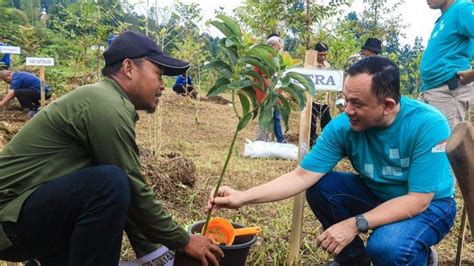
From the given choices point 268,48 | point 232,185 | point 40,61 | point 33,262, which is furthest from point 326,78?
point 40,61

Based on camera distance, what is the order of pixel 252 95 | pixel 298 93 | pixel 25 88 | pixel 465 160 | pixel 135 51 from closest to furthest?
pixel 465 160, pixel 135 51, pixel 298 93, pixel 252 95, pixel 25 88

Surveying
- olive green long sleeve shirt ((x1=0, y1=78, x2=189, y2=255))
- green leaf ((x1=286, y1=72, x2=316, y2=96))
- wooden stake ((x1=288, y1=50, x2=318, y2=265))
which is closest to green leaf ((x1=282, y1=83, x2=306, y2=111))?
green leaf ((x1=286, y1=72, x2=316, y2=96))

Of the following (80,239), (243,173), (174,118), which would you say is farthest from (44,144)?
(174,118)

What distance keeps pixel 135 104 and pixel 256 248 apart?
121 cm

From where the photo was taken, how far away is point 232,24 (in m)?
1.98

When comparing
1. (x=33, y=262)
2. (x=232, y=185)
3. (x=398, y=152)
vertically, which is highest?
(x=398, y=152)

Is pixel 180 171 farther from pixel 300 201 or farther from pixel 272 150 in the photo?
pixel 272 150

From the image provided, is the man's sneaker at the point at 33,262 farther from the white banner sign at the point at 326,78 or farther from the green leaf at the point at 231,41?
the white banner sign at the point at 326,78

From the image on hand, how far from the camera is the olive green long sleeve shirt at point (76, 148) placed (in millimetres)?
1748

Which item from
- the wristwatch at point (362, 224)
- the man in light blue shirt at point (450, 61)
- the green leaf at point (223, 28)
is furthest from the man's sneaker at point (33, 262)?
the man in light blue shirt at point (450, 61)

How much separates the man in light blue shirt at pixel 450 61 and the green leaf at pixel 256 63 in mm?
1727

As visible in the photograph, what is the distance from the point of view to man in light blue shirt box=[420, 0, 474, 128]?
313cm

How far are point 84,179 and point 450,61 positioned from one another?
8.50 ft

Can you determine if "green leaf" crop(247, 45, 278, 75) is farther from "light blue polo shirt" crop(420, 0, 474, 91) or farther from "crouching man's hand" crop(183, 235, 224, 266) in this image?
"light blue polo shirt" crop(420, 0, 474, 91)
